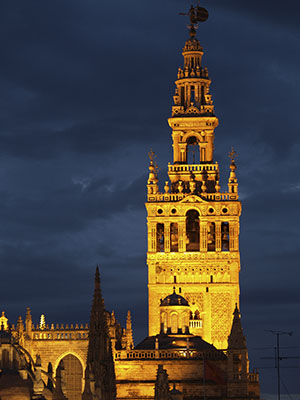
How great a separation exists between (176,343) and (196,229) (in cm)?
2128

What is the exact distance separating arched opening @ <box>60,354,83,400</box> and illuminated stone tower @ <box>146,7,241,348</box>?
1074cm

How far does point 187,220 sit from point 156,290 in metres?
8.62

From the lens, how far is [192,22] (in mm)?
181875

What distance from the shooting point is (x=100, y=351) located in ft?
433

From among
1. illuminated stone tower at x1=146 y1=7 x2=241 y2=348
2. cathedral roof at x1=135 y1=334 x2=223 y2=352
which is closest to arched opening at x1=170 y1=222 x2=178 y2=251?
illuminated stone tower at x1=146 y1=7 x2=241 y2=348

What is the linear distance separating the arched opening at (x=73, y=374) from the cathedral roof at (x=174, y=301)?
10029 mm

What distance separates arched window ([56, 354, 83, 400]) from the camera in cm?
15375

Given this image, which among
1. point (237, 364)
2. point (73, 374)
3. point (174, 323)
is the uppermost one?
point (174, 323)

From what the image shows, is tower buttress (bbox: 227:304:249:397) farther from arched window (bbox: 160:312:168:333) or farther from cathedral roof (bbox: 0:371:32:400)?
cathedral roof (bbox: 0:371:32:400)

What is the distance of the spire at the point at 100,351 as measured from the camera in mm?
128250

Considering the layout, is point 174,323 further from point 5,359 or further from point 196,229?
point 5,359

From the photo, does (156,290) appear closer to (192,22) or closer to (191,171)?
(191,171)

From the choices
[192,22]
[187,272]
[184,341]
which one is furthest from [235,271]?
[192,22]

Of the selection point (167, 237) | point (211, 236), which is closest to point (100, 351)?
point (167, 237)
